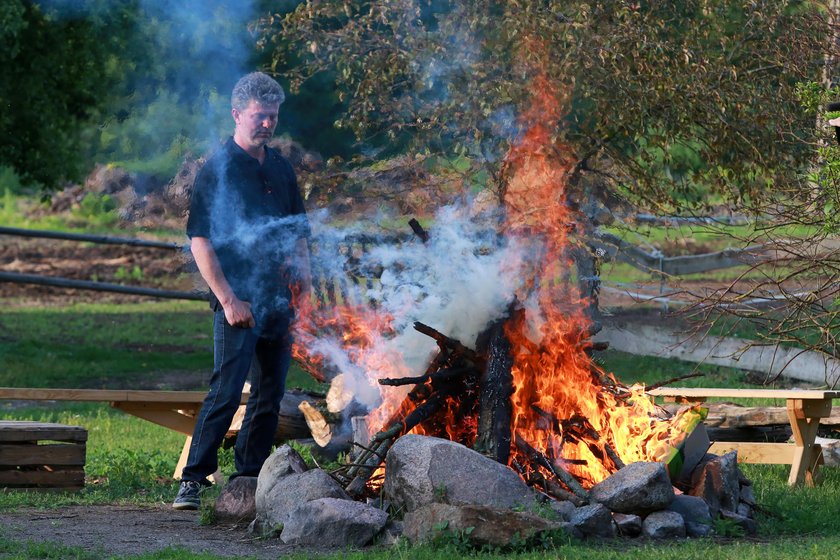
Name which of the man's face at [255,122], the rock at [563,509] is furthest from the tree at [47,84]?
the rock at [563,509]

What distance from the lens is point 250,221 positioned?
6.99m

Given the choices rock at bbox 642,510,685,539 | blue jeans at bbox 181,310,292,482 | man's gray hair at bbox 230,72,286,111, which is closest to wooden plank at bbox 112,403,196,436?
blue jeans at bbox 181,310,292,482

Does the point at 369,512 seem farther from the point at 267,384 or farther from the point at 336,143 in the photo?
the point at 336,143

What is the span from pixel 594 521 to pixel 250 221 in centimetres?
257

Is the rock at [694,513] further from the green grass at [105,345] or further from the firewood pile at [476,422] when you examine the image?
the green grass at [105,345]

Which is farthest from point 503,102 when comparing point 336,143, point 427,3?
point 336,143

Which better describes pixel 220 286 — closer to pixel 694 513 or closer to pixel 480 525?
pixel 480 525

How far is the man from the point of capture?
6.75 metres

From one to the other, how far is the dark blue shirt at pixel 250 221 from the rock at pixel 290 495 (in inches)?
40.3

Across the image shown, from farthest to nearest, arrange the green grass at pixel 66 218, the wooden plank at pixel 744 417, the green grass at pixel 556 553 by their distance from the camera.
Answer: the green grass at pixel 66 218
the wooden plank at pixel 744 417
the green grass at pixel 556 553

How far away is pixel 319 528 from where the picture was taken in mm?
5934

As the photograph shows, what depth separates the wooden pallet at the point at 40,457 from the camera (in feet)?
25.0

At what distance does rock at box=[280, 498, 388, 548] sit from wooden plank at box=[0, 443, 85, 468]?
228 centimetres

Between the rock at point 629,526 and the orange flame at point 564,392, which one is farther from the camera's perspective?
the orange flame at point 564,392
